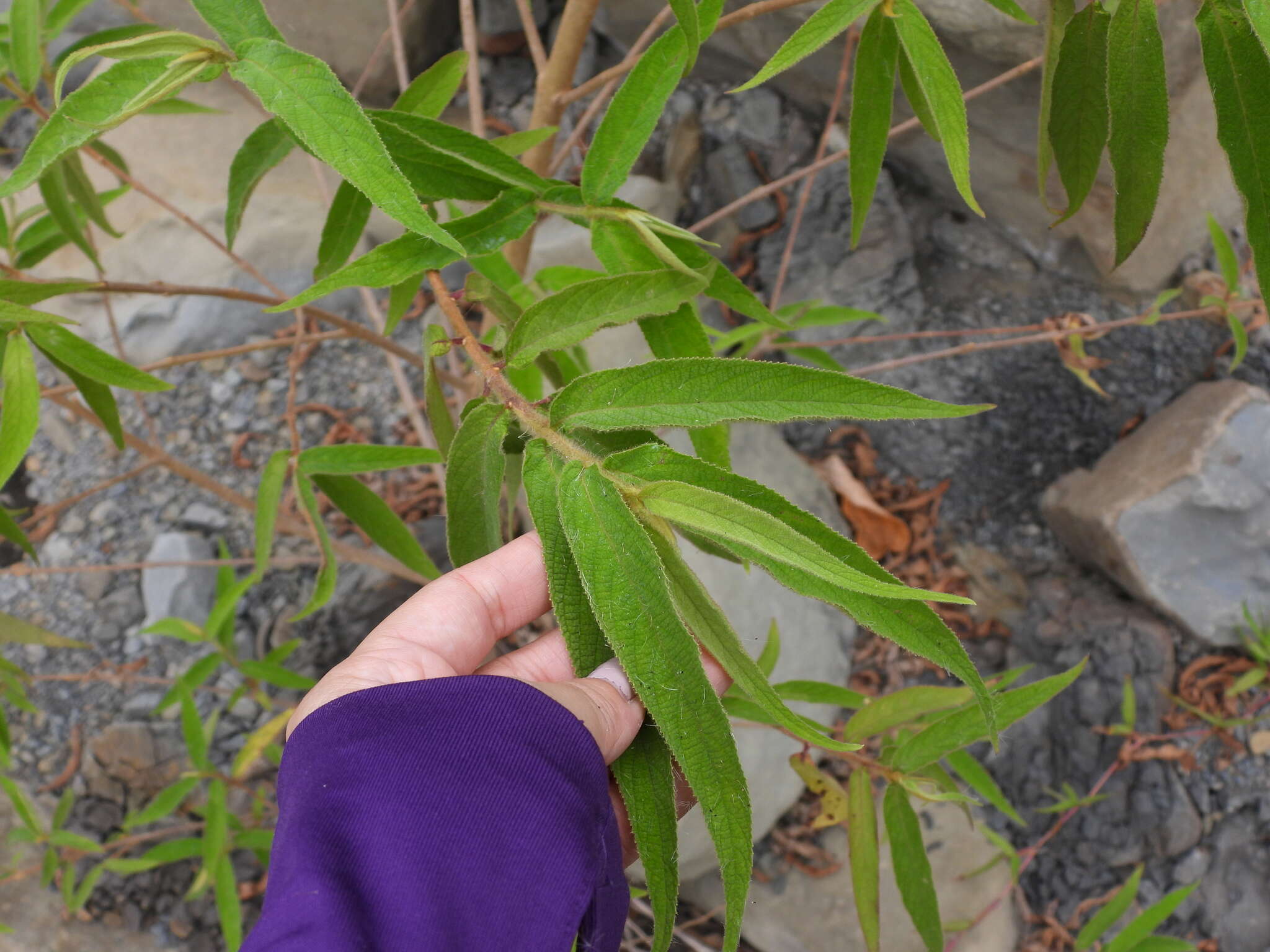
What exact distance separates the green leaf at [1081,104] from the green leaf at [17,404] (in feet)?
2.10

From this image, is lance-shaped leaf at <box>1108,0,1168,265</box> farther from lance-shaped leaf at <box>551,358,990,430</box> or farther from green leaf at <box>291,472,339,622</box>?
green leaf at <box>291,472,339,622</box>

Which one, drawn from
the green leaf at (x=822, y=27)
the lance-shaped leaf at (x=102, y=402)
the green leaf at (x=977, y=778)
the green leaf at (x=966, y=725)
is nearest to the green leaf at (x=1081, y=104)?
the green leaf at (x=822, y=27)

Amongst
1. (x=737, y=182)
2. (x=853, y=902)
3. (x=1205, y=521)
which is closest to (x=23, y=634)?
(x=853, y=902)

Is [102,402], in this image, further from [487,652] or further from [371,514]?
[487,652]

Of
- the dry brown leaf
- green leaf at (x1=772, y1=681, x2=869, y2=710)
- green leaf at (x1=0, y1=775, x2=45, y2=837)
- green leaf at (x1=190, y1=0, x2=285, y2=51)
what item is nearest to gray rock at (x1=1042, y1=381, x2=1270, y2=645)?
the dry brown leaf

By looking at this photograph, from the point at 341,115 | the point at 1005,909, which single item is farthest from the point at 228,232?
the point at 1005,909

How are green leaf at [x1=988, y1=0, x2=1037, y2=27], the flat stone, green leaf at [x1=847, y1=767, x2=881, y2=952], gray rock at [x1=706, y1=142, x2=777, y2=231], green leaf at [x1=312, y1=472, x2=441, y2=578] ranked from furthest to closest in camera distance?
gray rock at [x1=706, y1=142, x2=777, y2=231] < the flat stone < green leaf at [x1=312, y1=472, x2=441, y2=578] < green leaf at [x1=847, y1=767, x2=881, y2=952] < green leaf at [x1=988, y1=0, x2=1037, y2=27]

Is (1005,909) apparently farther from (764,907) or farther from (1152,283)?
(1152,283)

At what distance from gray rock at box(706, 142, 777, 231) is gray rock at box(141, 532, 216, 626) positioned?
3.28 ft

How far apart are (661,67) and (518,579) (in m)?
Answer: 0.32

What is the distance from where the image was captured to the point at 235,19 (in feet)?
1.63

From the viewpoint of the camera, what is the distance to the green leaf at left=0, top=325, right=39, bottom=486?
0.61 metres

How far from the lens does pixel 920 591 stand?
0.37 m

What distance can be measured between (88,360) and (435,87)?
30 cm
